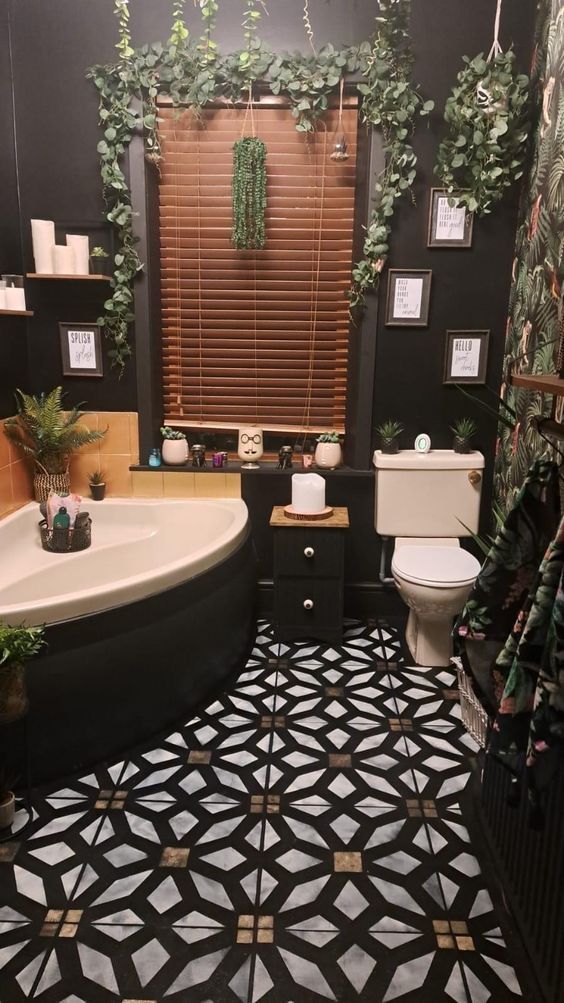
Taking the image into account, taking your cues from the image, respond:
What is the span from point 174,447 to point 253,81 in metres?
1.77

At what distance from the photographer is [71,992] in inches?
63.5

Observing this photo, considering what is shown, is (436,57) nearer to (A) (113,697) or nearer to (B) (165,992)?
(A) (113,697)

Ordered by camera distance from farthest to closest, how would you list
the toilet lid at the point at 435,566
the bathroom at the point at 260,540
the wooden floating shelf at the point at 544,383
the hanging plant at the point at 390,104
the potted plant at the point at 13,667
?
the hanging plant at the point at 390,104, the toilet lid at the point at 435,566, the potted plant at the point at 13,667, the bathroom at the point at 260,540, the wooden floating shelf at the point at 544,383

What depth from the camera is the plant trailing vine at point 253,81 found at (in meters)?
3.10

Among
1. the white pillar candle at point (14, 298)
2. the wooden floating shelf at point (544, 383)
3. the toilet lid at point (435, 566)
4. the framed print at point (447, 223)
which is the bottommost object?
the toilet lid at point (435, 566)

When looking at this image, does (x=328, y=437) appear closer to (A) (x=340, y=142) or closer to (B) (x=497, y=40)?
(A) (x=340, y=142)

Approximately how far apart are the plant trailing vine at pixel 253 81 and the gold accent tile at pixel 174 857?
2615mm

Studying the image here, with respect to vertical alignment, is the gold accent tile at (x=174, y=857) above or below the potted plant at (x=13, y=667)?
below

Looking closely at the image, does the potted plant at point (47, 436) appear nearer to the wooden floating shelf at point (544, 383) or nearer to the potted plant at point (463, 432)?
the potted plant at point (463, 432)

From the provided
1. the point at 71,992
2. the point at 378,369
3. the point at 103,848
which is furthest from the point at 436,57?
the point at 71,992

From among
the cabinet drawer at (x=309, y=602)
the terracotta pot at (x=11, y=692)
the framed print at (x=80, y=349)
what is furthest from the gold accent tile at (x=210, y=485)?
the terracotta pot at (x=11, y=692)

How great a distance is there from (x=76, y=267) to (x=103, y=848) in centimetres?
253

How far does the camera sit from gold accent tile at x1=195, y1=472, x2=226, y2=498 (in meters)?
3.58

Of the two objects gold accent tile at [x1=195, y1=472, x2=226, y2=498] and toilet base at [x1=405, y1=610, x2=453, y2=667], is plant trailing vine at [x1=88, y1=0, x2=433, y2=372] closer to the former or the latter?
gold accent tile at [x1=195, y1=472, x2=226, y2=498]
